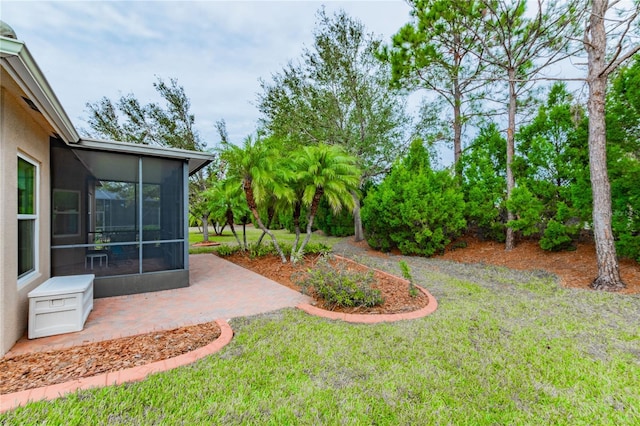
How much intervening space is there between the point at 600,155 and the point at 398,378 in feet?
22.5

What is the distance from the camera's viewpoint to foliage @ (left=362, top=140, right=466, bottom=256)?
9.63 metres

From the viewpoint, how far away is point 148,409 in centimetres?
225

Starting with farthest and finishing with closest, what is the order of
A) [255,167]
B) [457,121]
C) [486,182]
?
[457,121]
[486,182]
[255,167]

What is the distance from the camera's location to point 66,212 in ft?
19.2

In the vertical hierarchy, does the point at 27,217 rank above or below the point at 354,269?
above

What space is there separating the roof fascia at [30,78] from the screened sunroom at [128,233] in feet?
5.45

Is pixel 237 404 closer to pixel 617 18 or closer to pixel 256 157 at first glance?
pixel 256 157

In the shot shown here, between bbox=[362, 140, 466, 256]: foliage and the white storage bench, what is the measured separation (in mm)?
8658

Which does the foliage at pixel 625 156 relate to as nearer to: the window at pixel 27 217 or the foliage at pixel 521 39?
the foliage at pixel 521 39

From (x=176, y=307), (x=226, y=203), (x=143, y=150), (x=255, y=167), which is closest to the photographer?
(x=176, y=307)

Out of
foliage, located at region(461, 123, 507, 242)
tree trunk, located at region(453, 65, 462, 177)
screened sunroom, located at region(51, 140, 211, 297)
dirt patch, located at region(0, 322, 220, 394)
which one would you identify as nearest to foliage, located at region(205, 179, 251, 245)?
screened sunroom, located at region(51, 140, 211, 297)

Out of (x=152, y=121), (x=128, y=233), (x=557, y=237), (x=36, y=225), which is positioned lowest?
(x=557, y=237)

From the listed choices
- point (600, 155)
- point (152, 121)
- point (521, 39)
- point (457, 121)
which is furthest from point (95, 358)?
point (152, 121)

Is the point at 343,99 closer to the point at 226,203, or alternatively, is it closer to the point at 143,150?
the point at 226,203
